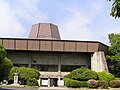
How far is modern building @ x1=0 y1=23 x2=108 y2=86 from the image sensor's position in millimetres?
54875

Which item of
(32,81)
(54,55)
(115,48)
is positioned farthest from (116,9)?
(54,55)

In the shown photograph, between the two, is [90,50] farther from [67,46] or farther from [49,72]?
[49,72]

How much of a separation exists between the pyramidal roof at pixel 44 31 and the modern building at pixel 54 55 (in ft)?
47.2

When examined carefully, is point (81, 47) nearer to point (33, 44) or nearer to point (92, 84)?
point (33, 44)

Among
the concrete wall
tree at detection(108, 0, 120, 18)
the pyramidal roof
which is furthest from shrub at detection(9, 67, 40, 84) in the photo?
tree at detection(108, 0, 120, 18)

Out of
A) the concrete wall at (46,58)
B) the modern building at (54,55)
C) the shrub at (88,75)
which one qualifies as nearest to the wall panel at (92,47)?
the modern building at (54,55)

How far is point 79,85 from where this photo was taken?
42.5 metres

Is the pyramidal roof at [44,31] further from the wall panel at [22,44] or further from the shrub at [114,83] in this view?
the shrub at [114,83]

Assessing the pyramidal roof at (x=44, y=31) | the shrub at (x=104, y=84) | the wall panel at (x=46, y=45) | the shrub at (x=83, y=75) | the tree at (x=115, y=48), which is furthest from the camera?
the pyramidal roof at (x=44, y=31)

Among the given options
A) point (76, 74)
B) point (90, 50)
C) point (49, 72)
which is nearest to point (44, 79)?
point (49, 72)

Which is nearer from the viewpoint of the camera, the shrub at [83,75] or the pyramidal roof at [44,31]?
the shrub at [83,75]

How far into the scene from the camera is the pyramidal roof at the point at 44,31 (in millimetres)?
73625

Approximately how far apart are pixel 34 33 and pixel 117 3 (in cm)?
7108

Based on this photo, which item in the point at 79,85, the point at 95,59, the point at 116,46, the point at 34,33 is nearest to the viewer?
the point at 79,85
